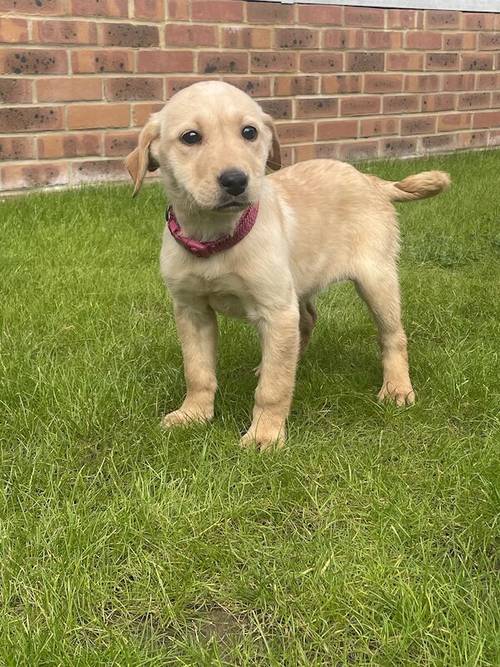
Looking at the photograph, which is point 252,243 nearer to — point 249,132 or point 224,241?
point 224,241

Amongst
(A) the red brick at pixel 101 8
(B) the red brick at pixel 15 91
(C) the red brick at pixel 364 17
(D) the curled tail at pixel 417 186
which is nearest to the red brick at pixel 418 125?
(C) the red brick at pixel 364 17

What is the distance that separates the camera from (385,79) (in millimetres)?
7980

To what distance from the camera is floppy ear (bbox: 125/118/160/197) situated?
2.56 meters

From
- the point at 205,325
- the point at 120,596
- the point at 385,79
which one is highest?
the point at 385,79

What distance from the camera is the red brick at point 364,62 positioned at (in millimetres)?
7594

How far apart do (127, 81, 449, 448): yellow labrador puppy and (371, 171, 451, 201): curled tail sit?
175 millimetres

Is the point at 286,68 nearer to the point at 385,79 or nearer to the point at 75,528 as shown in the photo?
the point at 385,79

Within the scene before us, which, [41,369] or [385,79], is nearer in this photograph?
[41,369]

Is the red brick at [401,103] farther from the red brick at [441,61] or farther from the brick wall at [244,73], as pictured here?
the red brick at [441,61]

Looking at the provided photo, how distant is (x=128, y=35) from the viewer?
20.0ft

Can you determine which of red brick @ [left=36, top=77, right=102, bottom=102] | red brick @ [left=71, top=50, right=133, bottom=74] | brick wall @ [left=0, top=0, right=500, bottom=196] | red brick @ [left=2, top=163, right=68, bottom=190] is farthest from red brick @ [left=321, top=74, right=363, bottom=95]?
red brick @ [left=2, top=163, right=68, bottom=190]

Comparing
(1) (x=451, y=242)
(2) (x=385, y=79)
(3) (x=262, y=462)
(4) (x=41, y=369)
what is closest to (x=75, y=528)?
(3) (x=262, y=462)

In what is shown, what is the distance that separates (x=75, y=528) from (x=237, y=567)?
44 centimetres

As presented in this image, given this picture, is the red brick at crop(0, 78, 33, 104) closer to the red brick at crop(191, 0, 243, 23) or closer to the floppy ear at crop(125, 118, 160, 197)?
the red brick at crop(191, 0, 243, 23)
